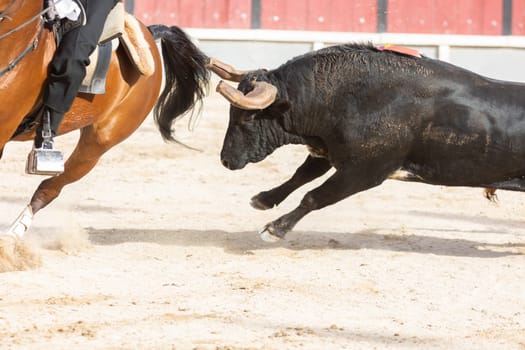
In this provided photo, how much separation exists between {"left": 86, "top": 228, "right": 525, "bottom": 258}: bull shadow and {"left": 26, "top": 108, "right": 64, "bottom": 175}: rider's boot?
1227 millimetres

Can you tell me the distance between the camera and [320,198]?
728 centimetres

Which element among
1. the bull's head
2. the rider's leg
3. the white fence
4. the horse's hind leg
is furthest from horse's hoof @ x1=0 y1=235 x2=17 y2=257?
the white fence

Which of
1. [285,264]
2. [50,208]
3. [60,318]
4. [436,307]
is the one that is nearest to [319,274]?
[285,264]

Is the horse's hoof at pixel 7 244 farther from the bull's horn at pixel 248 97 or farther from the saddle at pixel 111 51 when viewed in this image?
the bull's horn at pixel 248 97

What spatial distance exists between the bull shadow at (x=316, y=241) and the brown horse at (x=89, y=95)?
2.33 ft

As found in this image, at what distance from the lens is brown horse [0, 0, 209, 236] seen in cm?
590

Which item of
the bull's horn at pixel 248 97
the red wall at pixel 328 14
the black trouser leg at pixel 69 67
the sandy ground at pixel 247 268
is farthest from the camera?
the red wall at pixel 328 14

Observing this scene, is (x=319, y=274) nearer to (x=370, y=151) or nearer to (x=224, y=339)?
(x=370, y=151)

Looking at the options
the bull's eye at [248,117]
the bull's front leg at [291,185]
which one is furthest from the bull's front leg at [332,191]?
the bull's eye at [248,117]

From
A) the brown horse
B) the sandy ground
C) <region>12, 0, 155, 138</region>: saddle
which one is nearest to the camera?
the sandy ground

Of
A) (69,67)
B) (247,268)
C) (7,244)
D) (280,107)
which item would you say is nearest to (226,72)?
(280,107)

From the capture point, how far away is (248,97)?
7121 mm

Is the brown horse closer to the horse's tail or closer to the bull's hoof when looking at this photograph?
the horse's tail

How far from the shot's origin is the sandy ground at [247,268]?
522cm
